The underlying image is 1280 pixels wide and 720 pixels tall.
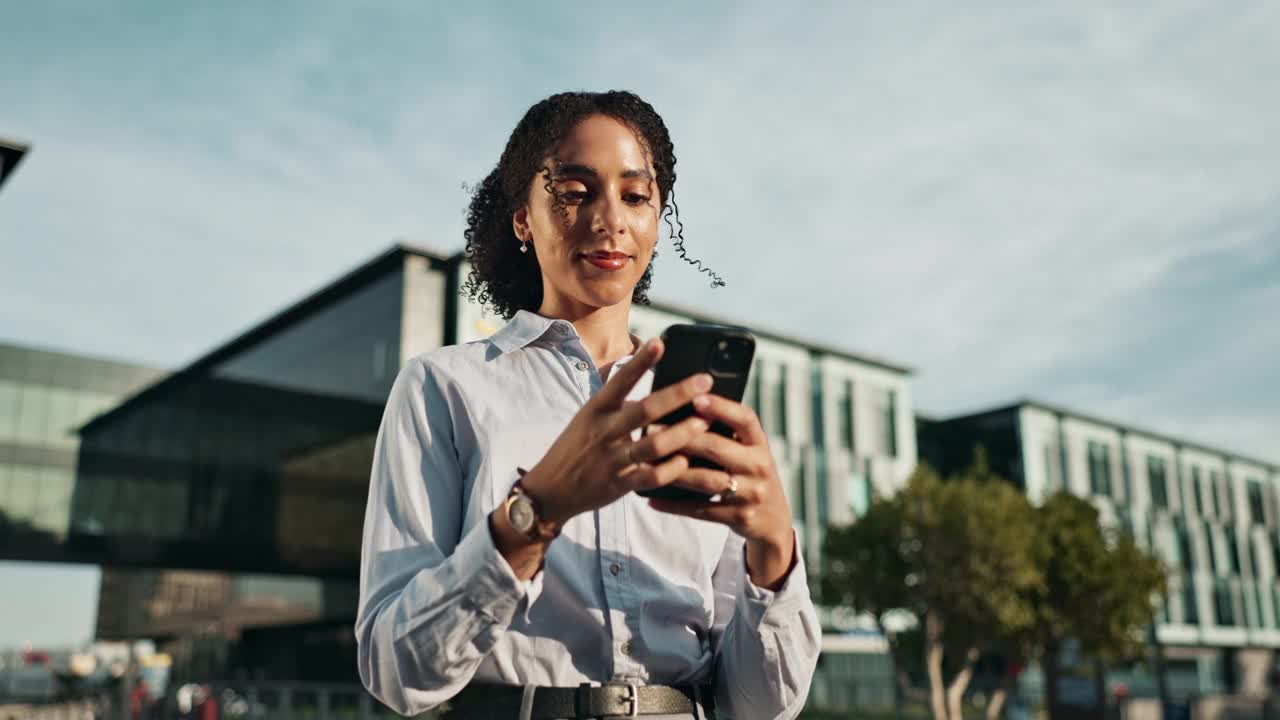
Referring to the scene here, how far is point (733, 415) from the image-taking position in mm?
1454

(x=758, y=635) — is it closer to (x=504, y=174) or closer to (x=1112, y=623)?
(x=504, y=174)

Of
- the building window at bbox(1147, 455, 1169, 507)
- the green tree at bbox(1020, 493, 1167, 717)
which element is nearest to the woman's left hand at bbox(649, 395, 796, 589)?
the green tree at bbox(1020, 493, 1167, 717)

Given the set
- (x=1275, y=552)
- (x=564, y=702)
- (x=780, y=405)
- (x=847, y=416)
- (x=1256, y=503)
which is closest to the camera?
(x=564, y=702)

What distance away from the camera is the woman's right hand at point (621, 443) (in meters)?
1.38

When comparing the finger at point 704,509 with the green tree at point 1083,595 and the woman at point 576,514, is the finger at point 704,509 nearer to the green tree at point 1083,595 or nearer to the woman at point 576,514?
the woman at point 576,514

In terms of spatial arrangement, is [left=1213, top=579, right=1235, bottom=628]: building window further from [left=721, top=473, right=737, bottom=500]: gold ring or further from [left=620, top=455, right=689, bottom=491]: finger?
[left=620, top=455, right=689, bottom=491]: finger

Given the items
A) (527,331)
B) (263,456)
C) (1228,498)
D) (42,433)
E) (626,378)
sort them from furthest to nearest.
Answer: (1228,498)
(42,433)
(263,456)
(527,331)
(626,378)

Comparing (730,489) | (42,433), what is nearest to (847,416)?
(42,433)

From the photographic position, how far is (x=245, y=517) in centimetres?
4012

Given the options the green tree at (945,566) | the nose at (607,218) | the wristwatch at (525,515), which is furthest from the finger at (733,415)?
the green tree at (945,566)

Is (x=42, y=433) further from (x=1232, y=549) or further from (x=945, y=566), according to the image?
(x=1232, y=549)

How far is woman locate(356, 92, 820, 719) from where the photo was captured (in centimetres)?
150

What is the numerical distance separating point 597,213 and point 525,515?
2.48 ft

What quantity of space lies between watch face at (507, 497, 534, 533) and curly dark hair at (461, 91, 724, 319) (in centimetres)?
81
